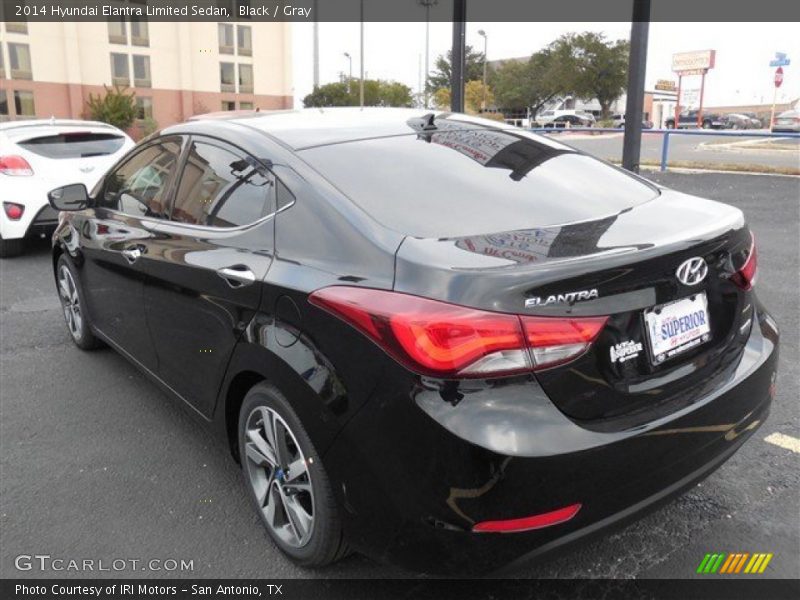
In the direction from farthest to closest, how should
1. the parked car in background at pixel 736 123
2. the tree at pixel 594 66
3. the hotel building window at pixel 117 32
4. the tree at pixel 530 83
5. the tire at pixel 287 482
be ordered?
the tree at pixel 530 83
the tree at pixel 594 66
the parked car in background at pixel 736 123
the hotel building window at pixel 117 32
the tire at pixel 287 482

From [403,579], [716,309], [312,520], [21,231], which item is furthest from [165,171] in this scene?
[21,231]

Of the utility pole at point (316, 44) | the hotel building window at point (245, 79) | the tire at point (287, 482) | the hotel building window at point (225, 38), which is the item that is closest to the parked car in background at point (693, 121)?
the utility pole at point (316, 44)

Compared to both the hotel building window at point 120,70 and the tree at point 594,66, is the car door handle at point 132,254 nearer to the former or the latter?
the hotel building window at point 120,70

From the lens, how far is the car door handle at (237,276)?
8.33 feet

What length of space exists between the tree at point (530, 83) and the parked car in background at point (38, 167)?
79.7 m

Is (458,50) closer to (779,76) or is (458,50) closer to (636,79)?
(636,79)

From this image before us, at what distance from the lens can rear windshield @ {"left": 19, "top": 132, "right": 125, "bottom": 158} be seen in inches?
311

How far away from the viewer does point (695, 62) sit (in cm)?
4022

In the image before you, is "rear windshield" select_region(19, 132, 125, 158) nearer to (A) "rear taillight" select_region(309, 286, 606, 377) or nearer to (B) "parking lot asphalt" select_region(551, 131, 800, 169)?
(A) "rear taillight" select_region(309, 286, 606, 377)

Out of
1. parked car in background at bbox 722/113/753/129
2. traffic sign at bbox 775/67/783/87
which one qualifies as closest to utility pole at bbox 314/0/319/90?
parked car in background at bbox 722/113/753/129

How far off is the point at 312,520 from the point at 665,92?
265ft

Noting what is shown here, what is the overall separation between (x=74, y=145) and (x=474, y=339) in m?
7.67

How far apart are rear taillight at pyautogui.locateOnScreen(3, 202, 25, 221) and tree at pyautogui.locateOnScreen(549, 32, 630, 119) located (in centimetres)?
7806
